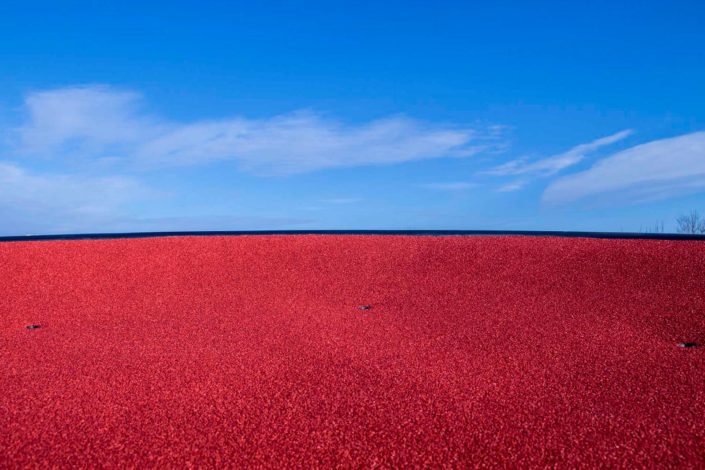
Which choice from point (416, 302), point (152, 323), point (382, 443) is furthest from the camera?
point (416, 302)

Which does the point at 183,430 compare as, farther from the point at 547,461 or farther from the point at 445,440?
the point at 547,461

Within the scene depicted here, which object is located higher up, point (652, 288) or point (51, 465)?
point (652, 288)

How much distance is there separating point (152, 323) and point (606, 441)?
6.29 metres

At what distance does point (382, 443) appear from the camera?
4.01m

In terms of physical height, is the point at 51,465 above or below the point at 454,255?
below

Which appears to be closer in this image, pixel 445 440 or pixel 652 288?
pixel 445 440

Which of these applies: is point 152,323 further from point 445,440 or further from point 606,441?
point 606,441

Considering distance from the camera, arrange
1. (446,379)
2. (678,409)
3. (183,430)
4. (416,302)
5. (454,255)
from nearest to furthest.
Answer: (183,430), (678,409), (446,379), (416,302), (454,255)

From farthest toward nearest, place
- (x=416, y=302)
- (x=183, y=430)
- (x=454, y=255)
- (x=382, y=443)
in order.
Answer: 1. (x=454, y=255)
2. (x=416, y=302)
3. (x=183, y=430)
4. (x=382, y=443)

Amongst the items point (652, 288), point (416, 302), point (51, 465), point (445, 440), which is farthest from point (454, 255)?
point (51, 465)

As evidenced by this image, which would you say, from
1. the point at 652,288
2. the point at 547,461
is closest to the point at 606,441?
the point at 547,461

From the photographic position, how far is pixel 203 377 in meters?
5.60

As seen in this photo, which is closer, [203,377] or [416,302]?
[203,377]

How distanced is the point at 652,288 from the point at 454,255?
357 centimetres
